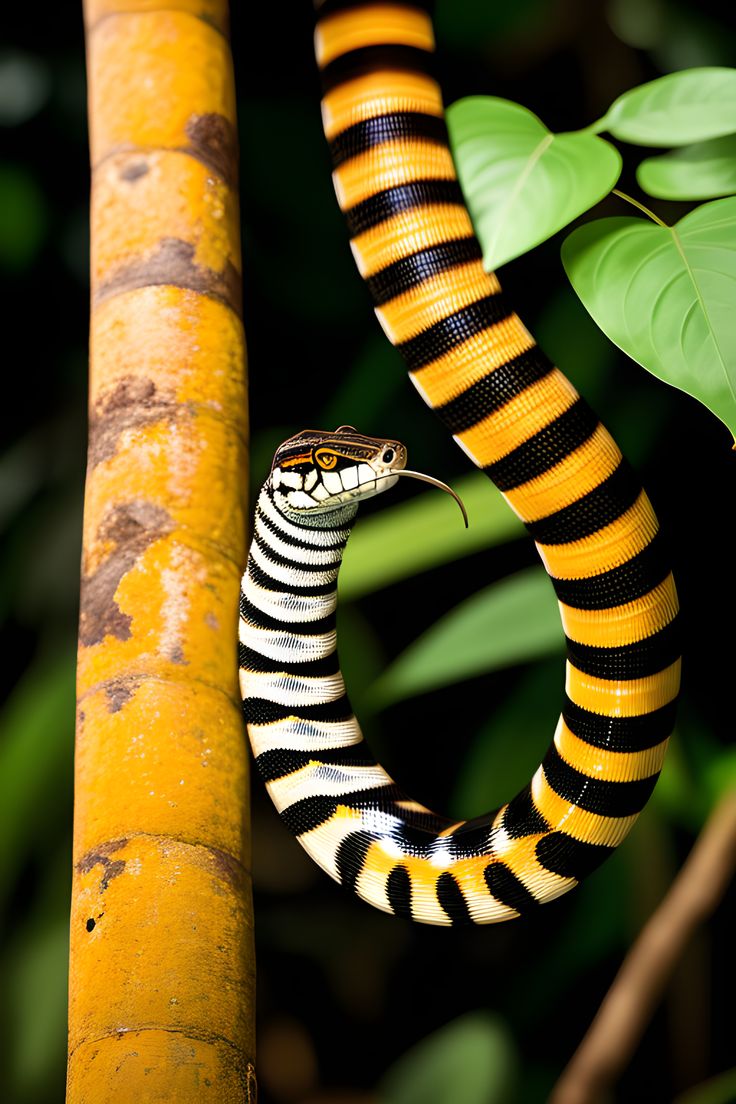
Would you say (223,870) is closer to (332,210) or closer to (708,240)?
(708,240)

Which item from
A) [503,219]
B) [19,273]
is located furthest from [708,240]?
[19,273]

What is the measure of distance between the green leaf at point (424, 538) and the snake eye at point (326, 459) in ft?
1.37

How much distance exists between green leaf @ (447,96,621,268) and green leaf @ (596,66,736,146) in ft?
0.12

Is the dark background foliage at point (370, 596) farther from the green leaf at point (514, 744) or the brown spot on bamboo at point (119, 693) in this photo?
the brown spot on bamboo at point (119, 693)

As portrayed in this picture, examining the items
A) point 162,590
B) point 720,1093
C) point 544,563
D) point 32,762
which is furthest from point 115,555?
point 720,1093

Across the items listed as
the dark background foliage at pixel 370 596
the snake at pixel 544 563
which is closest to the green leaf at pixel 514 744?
the dark background foliage at pixel 370 596

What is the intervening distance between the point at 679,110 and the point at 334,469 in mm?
351

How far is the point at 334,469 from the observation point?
478 millimetres

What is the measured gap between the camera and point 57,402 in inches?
53.4

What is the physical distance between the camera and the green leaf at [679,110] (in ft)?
1.93

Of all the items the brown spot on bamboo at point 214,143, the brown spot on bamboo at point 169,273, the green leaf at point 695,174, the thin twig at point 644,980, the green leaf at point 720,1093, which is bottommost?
the green leaf at point 720,1093

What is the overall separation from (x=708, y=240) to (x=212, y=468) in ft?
1.06

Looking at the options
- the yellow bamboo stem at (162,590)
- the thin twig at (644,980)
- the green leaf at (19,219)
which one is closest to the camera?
the yellow bamboo stem at (162,590)

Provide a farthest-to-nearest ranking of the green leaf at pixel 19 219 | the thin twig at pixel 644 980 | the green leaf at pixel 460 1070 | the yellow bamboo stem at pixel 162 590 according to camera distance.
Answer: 1. the green leaf at pixel 19 219
2. the green leaf at pixel 460 1070
3. the thin twig at pixel 644 980
4. the yellow bamboo stem at pixel 162 590
